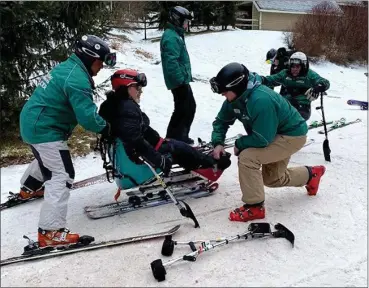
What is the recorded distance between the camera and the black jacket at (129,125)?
176 inches

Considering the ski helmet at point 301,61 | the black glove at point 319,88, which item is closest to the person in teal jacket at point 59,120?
the ski helmet at point 301,61

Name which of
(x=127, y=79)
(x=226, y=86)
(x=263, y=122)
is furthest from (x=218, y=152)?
(x=127, y=79)

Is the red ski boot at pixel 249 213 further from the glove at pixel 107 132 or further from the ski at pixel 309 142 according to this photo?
the ski at pixel 309 142

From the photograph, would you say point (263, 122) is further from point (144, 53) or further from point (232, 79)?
point (144, 53)

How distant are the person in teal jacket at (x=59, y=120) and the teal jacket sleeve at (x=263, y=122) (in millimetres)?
1585

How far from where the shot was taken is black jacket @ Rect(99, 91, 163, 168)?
14.6ft

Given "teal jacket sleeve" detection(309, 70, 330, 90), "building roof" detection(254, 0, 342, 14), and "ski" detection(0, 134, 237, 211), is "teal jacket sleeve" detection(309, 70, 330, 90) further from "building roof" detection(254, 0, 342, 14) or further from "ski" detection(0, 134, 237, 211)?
"building roof" detection(254, 0, 342, 14)

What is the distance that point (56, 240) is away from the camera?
4129 mm

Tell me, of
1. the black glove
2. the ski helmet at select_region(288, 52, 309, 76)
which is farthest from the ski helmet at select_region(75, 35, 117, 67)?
the black glove

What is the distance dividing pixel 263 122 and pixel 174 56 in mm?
2565

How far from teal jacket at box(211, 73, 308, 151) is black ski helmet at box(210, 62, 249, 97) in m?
0.09

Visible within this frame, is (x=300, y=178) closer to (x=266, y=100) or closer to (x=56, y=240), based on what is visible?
(x=266, y=100)

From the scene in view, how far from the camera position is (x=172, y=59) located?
6566 millimetres

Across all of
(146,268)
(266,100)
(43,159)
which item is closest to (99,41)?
(43,159)
